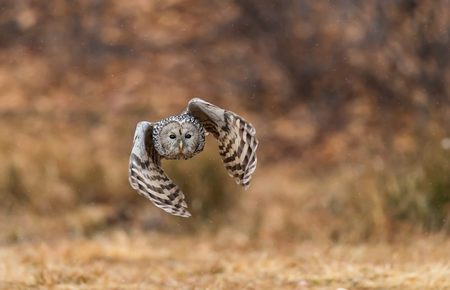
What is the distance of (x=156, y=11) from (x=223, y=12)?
2.92 ft

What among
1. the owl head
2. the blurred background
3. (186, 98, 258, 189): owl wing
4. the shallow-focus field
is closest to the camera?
the owl head

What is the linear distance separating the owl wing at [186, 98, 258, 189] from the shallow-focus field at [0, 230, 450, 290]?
182 cm

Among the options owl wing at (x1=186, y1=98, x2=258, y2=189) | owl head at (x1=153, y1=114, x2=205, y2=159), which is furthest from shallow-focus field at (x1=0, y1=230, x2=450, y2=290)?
owl head at (x1=153, y1=114, x2=205, y2=159)

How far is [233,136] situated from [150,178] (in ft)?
1.63

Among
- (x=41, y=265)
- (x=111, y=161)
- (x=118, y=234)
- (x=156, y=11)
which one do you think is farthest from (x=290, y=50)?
(x=41, y=265)

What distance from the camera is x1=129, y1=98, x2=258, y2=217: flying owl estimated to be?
194 inches

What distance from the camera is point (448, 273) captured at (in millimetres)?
7082

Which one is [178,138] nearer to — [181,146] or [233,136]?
[181,146]

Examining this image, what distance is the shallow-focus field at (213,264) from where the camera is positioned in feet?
22.9

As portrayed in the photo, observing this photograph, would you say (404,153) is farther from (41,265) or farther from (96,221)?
(41,265)

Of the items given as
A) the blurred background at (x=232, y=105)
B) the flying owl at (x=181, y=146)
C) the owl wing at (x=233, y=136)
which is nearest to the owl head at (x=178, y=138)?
the flying owl at (x=181, y=146)

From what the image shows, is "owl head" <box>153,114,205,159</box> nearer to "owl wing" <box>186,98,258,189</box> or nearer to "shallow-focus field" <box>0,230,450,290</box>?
"owl wing" <box>186,98,258,189</box>

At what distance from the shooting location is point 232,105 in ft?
39.7

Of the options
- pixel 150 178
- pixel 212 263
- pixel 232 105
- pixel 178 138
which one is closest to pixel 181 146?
pixel 178 138
